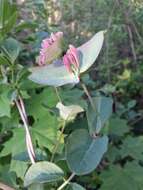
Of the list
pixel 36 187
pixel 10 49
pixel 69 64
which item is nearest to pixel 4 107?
pixel 10 49

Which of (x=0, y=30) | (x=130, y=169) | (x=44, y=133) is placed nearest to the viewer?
(x=0, y=30)

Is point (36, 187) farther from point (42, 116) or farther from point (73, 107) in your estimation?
point (42, 116)

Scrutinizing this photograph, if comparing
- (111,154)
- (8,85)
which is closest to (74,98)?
(8,85)

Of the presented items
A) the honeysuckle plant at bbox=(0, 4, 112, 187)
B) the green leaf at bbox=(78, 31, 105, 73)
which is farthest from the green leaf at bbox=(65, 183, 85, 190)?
the green leaf at bbox=(78, 31, 105, 73)

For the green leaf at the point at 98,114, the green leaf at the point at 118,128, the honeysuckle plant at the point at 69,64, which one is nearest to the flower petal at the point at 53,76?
the honeysuckle plant at the point at 69,64

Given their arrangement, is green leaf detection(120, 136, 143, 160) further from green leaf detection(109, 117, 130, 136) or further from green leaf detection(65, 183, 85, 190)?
green leaf detection(65, 183, 85, 190)

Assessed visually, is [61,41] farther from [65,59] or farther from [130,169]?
[130,169]
